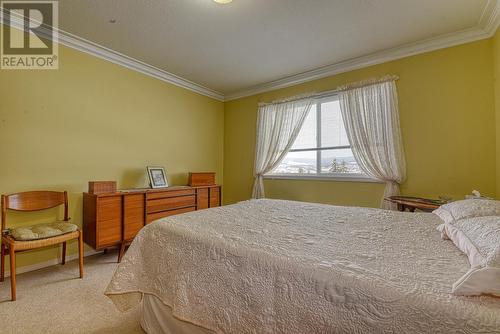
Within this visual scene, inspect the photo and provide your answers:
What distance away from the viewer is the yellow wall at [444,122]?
2480 millimetres

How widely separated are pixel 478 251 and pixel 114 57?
3.89 metres

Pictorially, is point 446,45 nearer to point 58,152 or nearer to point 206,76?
point 206,76

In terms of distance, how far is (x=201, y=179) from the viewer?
12.7ft

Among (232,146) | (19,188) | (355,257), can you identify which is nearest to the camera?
(355,257)

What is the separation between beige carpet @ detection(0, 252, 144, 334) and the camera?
5.41ft

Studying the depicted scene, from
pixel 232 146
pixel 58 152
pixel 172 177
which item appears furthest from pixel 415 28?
pixel 58 152

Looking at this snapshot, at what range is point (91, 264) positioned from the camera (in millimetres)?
2705

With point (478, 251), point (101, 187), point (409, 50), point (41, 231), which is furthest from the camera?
point (409, 50)

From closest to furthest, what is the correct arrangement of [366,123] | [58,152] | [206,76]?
[58,152], [366,123], [206,76]

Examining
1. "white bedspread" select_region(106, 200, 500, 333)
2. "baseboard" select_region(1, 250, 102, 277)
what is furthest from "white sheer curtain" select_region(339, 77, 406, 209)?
"baseboard" select_region(1, 250, 102, 277)

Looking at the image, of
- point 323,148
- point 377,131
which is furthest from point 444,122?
point 323,148

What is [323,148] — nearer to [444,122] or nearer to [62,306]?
[444,122]

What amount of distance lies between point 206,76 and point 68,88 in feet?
6.10

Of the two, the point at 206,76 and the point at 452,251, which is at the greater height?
the point at 206,76
